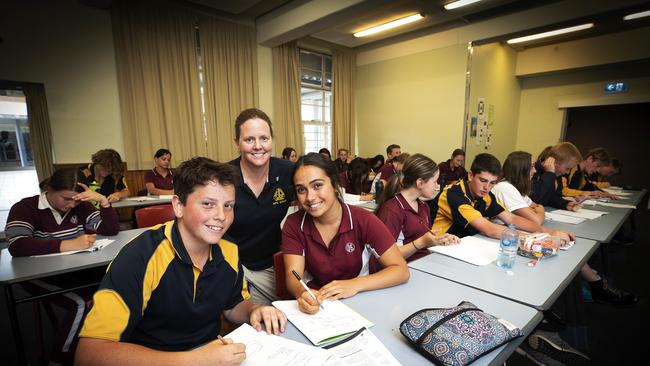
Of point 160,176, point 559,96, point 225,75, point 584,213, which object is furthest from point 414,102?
point 160,176

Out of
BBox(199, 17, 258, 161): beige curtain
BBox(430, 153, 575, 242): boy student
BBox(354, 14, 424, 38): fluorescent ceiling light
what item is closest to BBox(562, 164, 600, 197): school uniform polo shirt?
BBox(430, 153, 575, 242): boy student

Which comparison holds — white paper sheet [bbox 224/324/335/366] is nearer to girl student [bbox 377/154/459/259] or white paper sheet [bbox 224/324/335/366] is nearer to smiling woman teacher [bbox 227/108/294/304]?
smiling woman teacher [bbox 227/108/294/304]

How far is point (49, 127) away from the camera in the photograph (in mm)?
4762

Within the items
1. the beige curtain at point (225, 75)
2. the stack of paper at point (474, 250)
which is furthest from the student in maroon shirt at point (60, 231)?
the beige curtain at point (225, 75)

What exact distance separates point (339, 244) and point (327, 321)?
0.46m

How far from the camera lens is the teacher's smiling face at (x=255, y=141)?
5.59ft

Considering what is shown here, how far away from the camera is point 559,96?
774 centimetres

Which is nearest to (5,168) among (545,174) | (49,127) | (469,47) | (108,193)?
(49,127)

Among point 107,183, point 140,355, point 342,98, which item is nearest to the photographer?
point 140,355

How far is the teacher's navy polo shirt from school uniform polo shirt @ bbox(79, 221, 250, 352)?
0.47 meters

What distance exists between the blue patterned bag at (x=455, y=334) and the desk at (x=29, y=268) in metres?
1.91

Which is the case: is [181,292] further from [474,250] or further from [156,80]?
[156,80]

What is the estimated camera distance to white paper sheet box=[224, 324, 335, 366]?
2.98 ft

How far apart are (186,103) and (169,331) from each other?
18.0 feet
